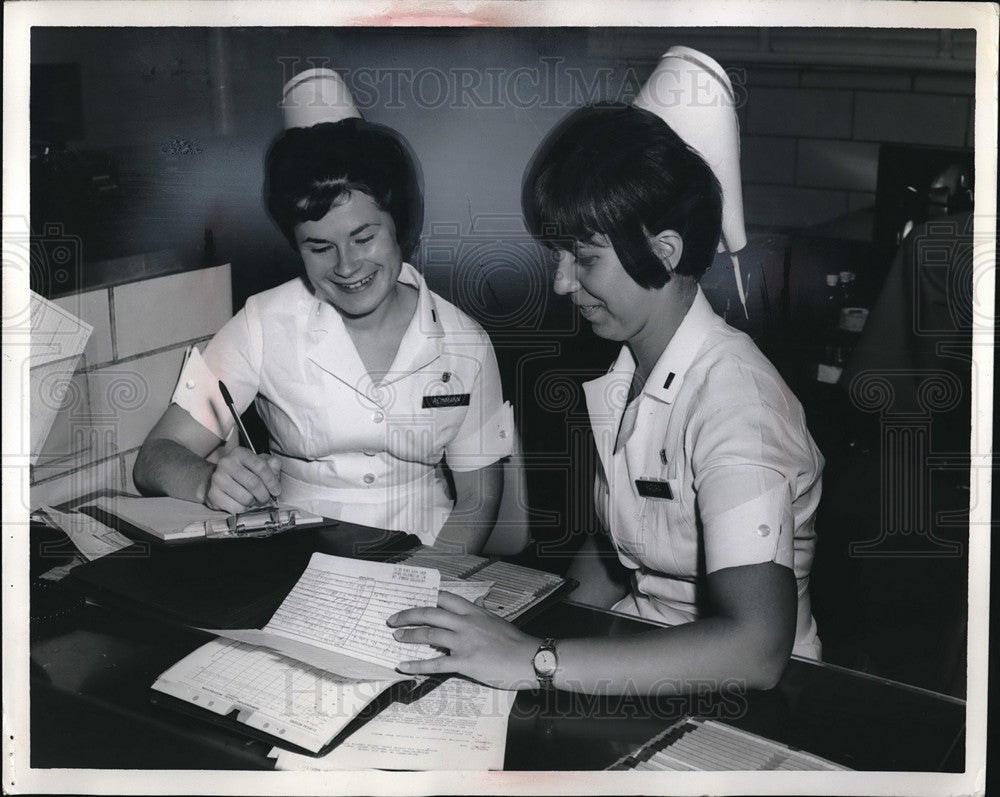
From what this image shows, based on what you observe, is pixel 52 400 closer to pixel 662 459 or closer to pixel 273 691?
pixel 273 691

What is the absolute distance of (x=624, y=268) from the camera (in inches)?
44.3

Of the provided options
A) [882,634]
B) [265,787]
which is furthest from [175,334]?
[882,634]

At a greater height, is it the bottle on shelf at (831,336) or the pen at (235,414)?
the bottle on shelf at (831,336)

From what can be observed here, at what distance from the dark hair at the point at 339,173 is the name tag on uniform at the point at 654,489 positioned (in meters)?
0.44

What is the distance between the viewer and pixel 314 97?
1130 mm

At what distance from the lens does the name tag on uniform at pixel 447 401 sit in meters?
1.22

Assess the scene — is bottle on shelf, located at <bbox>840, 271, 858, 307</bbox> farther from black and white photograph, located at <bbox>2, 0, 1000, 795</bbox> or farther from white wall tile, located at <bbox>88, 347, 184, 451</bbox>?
white wall tile, located at <bbox>88, 347, 184, 451</bbox>

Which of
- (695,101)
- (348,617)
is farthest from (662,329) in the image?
(348,617)

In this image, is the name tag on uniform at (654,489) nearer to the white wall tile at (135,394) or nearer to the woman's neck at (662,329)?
the woman's neck at (662,329)

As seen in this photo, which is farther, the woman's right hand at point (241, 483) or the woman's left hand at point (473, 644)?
the woman's right hand at point (241, 483)

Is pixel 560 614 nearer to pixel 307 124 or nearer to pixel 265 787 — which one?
pixel 265 787

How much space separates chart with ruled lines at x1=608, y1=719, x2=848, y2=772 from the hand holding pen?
0.58 metres

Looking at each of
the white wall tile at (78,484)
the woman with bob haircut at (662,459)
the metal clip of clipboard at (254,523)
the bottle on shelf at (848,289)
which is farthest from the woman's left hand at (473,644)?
the bottle on shelf at (848,289)

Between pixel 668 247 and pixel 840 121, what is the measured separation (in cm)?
27
